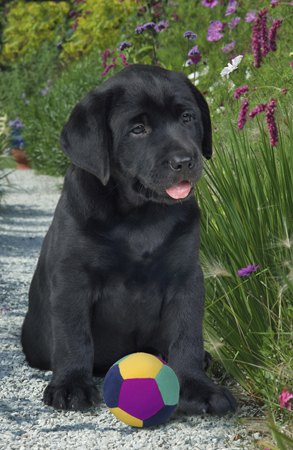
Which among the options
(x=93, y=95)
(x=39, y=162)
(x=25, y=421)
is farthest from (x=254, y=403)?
(x=39, y=162)

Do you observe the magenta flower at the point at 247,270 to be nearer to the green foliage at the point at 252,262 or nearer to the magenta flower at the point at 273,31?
the green foliage at the point at 252,262

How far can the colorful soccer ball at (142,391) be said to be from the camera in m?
2.23

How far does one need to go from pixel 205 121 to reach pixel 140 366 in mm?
1277

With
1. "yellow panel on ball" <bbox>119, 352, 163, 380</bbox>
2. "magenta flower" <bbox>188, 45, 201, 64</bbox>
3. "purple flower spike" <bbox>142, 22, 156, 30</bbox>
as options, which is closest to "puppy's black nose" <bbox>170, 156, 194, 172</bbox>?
"yellow panel on ball" <bbox>119, 352, 163, 380</bbox>

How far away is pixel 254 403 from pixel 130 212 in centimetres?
103

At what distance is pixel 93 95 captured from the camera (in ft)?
8.58

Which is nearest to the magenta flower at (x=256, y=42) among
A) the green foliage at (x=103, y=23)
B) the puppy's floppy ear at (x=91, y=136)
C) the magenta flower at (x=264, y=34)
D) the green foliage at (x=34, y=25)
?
the magenta flower at (x=264, y=34)

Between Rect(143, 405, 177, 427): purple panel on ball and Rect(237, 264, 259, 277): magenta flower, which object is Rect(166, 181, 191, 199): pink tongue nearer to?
Rect(237, 264, 259, 277): magenta flower

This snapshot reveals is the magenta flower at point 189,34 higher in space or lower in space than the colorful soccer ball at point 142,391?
higher

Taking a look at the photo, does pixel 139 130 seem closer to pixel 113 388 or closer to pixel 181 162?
pixel 181 162

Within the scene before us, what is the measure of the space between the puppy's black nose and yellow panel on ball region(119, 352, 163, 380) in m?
0.81

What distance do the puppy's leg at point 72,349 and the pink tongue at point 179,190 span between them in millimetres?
599

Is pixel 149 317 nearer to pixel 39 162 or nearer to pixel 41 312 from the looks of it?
pixel 41 312

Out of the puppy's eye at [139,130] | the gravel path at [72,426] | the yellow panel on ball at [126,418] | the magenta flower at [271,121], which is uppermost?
the magenta flower at [271,121]
